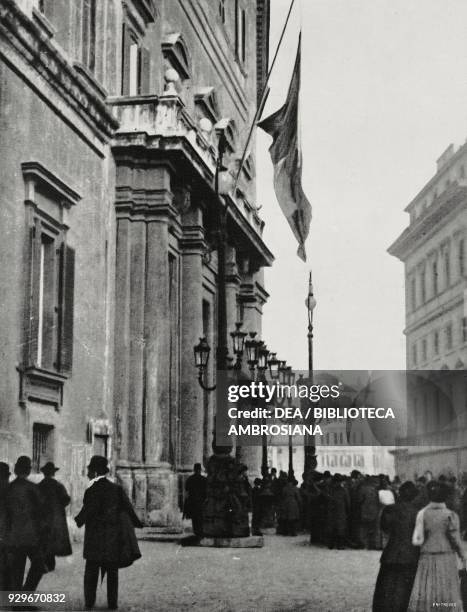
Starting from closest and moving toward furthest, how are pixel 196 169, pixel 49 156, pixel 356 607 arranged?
1. pixel 356 607
2. pixel 49 156
3. pixel 196 169

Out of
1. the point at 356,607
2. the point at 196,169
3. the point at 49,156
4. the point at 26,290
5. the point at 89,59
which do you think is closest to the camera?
the point at 356,607

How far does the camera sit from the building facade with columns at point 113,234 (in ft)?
61.2

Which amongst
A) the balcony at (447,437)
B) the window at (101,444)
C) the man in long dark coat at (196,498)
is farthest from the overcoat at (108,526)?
the balcony at (447,437)

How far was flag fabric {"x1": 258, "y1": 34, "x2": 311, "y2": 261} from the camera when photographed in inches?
747

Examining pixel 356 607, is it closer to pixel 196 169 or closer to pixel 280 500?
pixel 280 500

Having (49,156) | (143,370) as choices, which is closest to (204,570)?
(49,156)

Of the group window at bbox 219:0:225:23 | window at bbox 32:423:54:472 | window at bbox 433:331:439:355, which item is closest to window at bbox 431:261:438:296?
window at bbox 433:331:439:355

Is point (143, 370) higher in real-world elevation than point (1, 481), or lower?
higher

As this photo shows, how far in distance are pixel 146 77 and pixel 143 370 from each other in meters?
8.17

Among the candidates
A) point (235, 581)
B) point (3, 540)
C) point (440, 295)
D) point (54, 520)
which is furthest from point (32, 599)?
point (440, 295)

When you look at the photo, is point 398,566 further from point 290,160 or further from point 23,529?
point 290,160

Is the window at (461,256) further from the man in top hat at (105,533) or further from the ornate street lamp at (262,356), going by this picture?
the man in top hat at (105,533)

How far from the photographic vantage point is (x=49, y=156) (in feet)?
66.7

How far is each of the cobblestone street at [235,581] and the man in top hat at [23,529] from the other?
65 cm
